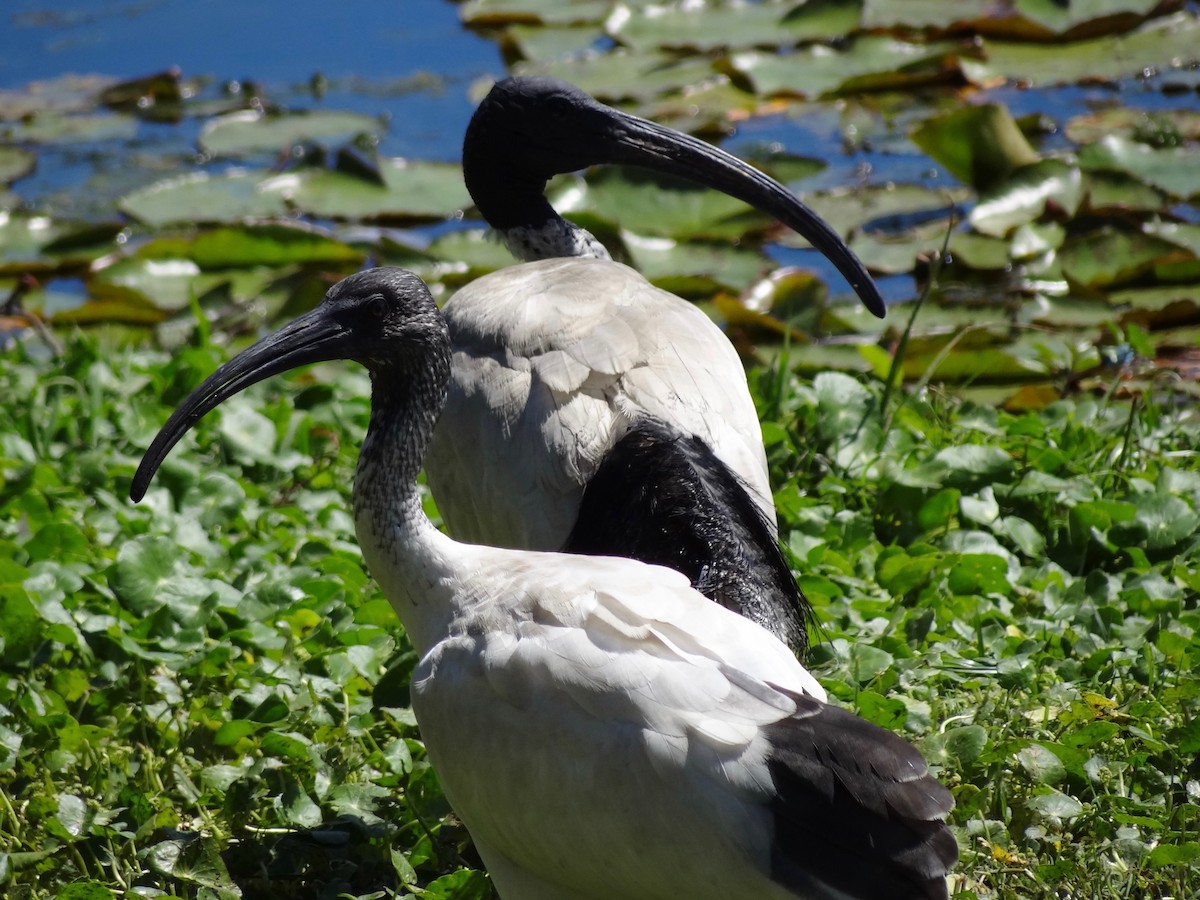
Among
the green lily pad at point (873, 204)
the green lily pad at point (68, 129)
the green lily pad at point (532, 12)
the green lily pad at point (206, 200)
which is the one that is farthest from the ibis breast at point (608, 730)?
the green lily pad at point (532, 12)

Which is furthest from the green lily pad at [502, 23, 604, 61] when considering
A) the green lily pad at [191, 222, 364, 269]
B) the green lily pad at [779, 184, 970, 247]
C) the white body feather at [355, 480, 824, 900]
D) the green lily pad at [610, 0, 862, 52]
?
the white body feather at [355, 480, 824, 900]

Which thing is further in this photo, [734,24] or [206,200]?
[734,24]

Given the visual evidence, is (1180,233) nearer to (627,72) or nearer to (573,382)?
(627,72)

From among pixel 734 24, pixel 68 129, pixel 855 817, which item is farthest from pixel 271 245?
pixel 855 817

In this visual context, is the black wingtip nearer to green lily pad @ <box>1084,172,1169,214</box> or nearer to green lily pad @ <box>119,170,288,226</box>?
green lily pad @ <box>1084,172,1169,214</box>

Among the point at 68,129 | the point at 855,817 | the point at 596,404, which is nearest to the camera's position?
the point at 855,817

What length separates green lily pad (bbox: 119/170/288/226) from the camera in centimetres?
640

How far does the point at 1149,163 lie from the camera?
19.5ft

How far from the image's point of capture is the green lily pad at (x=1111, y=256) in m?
5.33

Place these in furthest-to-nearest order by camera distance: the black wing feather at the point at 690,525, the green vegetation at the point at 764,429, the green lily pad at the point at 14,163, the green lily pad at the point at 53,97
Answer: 1. the green lily pad at the point at 53,97
2. the green lily pad at the point at 14,163
3. the green vegetation at the point at 764,429
4. the black wing feather at the point at 690,525

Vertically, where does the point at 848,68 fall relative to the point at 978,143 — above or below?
below

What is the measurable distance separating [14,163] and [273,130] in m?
1.21

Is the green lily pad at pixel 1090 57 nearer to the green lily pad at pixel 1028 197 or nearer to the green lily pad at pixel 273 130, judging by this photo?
the green lily pad at pixel 1028 197

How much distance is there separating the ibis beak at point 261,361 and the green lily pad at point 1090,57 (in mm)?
5228
